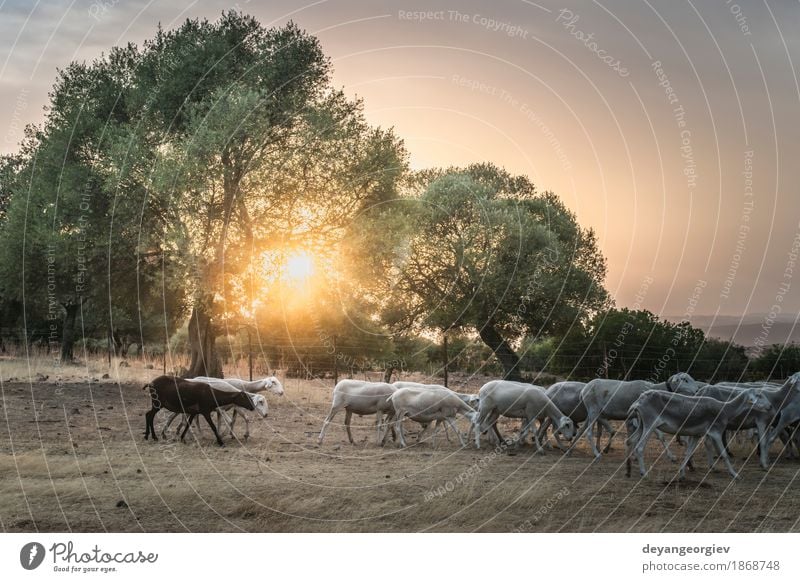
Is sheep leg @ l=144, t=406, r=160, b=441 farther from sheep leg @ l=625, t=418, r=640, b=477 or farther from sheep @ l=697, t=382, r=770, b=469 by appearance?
sheep @ l=697, t=382, r=770, b=469

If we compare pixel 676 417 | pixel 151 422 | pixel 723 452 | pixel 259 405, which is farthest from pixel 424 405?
pixel 723 452

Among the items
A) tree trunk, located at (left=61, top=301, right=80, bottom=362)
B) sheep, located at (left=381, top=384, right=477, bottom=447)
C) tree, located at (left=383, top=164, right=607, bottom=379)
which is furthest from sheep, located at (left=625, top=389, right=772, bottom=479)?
tree trunk, located at (left=61, top=301, right=80, bottom=362)

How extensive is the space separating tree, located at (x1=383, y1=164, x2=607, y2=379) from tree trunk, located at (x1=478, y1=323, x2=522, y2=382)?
1.9 inches

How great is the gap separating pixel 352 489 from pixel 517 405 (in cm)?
681

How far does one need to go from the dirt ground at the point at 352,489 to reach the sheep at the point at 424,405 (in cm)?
74

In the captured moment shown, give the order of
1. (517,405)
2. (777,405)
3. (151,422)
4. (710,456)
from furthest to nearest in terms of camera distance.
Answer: (151,422) < (517,405) < (777,405) < (710,456)

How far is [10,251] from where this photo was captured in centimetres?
4172

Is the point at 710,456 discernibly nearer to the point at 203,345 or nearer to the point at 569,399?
the point at 569,399

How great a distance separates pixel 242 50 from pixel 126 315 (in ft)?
85.6

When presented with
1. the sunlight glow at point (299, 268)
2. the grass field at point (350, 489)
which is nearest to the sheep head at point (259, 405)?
the grass field at point (350, 489)

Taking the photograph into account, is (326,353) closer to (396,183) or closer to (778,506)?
(396,183)

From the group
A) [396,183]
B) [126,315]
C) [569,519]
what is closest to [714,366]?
[396,183]

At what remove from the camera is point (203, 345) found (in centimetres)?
3931

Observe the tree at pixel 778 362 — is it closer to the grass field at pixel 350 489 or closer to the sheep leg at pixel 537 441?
the grass field at pixel 350 489
